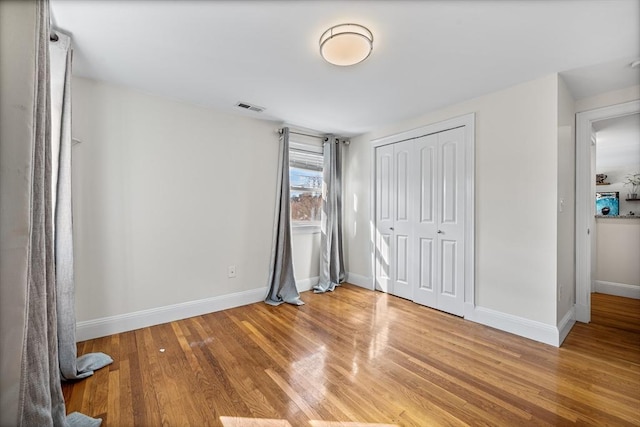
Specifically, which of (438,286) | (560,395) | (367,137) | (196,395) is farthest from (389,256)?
(196,395)

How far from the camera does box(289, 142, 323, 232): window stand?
3871mm

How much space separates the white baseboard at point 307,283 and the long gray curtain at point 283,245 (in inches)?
12.7

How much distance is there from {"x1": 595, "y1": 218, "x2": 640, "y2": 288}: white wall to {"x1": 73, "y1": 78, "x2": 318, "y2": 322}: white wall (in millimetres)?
4829

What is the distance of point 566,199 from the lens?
2568 millimetres

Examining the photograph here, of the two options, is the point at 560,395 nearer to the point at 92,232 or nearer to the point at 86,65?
the point at 92,232

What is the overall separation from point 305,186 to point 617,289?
463 centimetres

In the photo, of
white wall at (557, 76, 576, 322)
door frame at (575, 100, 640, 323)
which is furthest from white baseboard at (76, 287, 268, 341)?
door frame at (575, 100, 640, 323)

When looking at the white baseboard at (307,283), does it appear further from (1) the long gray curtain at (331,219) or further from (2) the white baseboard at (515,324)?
(2) the white baseboard at (515,324)

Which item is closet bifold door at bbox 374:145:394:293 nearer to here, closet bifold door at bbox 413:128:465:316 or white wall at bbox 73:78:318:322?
closet bifold door at bbox 413:128:465:316

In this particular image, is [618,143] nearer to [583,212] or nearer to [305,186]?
[583,212]

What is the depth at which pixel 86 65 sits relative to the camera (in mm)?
2172

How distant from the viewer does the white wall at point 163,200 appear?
94.9 inches

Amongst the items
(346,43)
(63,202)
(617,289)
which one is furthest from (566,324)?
(63,202)

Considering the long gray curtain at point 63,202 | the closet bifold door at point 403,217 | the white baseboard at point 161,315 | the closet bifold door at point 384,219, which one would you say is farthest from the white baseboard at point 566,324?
the long gray curtain at point 63,202
